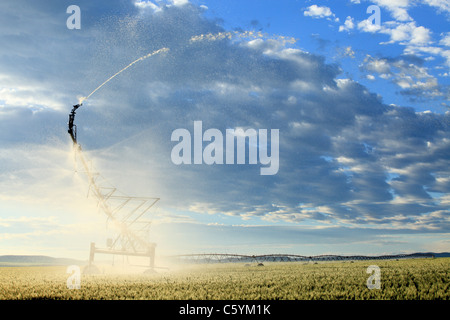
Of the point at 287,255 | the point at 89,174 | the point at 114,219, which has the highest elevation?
the point at 89,174

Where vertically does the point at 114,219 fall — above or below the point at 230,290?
above

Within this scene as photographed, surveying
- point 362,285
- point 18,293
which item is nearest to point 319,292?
point 362,285

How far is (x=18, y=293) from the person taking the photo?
77.3 feet

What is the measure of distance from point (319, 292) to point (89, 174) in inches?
1191

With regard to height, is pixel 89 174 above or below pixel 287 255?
above

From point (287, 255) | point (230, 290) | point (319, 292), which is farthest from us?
point (287, 255)
